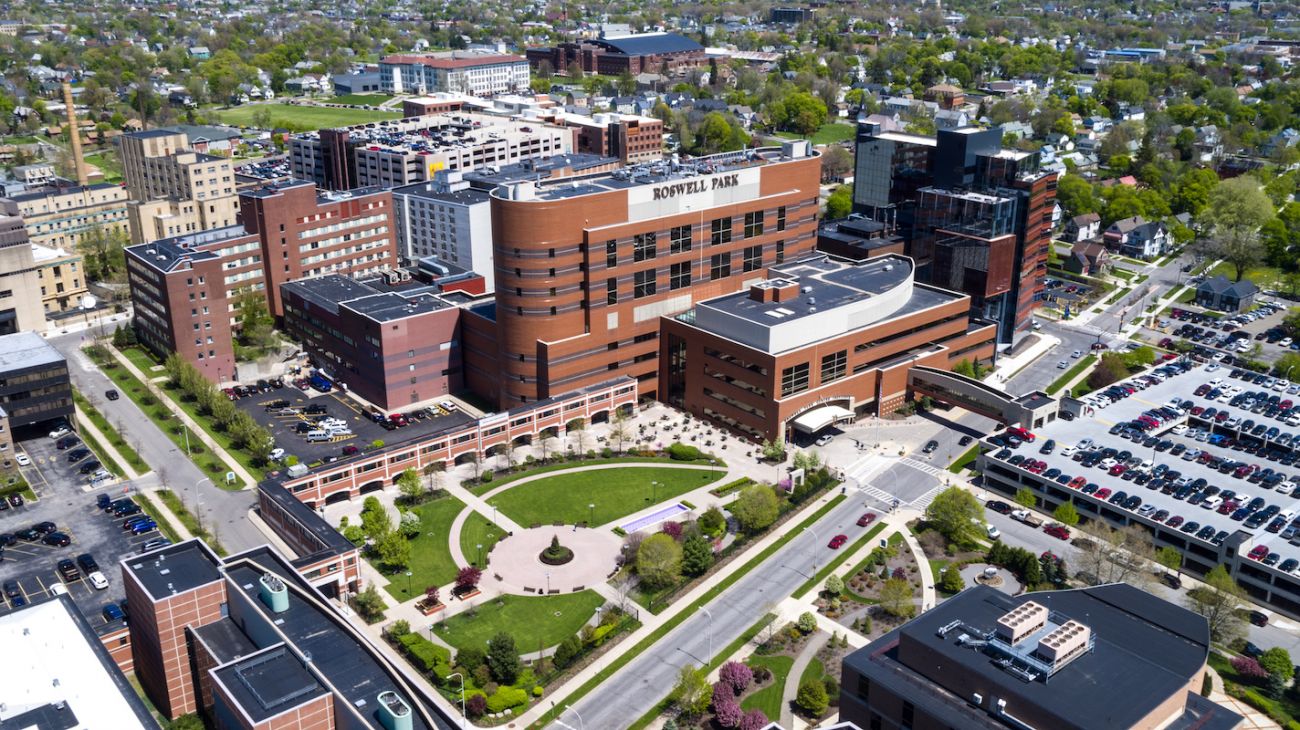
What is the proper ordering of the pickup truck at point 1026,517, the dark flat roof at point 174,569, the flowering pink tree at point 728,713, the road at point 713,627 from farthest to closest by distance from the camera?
the pickup truck at point 1026,517
the road at point 713,627
the flowering pink tree at point 728,713
the dark flat roof at point 174,569

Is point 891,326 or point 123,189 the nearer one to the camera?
point 891,326

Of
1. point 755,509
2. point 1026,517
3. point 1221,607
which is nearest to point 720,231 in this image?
point 755,509

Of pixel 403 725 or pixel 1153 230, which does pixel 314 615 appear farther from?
pixel 1153 230

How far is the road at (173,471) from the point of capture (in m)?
96.8

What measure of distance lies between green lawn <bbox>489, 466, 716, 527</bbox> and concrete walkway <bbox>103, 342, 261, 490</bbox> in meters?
27.2

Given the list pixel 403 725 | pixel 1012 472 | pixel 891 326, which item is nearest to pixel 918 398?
pixel 891 326

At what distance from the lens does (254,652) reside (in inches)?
2557

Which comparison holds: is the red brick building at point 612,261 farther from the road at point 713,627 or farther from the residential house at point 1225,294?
the residential house at point 1225,294

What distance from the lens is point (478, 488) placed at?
10538 centimetres

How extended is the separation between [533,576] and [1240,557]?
5982cm

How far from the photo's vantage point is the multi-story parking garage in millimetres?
87938

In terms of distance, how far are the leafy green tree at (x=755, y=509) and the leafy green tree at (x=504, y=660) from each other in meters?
27.3

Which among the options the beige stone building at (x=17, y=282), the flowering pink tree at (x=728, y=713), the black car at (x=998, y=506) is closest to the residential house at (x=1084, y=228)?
the black car at (x=998, y=506)

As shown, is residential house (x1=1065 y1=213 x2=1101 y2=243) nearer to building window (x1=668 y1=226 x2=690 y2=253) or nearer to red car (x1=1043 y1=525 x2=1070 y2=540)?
building window (x1=668 y1=226 x2=690 y2=253)
